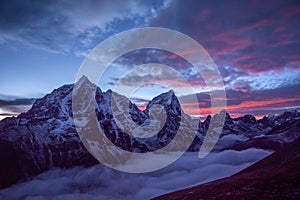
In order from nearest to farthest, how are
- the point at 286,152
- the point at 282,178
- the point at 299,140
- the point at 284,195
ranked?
the point at 284,195 < the point at 282,178 < the point at 286,152 < the point at 299,140

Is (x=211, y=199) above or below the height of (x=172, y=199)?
above

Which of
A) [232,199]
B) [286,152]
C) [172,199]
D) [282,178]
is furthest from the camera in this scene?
[286,152]

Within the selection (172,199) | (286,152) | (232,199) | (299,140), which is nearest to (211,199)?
(232,199)

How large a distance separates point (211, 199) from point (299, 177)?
46.4 ft

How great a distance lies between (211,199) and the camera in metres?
43.2

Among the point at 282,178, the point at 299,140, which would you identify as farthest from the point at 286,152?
the point at 282,178

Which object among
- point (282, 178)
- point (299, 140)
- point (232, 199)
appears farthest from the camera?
point (299, 140)

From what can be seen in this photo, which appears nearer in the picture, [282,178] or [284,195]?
[284,195]

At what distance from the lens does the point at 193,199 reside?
48.6 meters

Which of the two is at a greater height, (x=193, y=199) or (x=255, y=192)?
(x=255, y=192)

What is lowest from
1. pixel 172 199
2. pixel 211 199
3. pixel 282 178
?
pixel 172 199

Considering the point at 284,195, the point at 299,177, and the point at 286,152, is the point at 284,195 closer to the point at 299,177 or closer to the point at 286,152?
the point at 299,177

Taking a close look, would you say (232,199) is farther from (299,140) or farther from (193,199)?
(299,140)

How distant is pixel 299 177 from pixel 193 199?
61.3 feet
